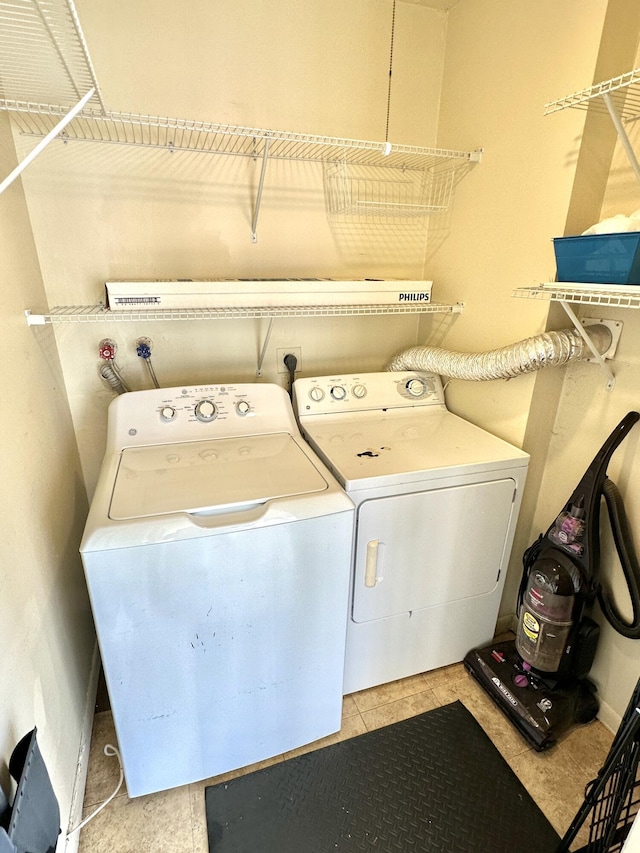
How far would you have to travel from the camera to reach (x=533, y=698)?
1.60m

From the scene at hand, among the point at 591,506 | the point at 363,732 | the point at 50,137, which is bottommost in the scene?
the point at 363,732

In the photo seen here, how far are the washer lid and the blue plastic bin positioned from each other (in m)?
0.91

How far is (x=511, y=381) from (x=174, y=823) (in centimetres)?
177

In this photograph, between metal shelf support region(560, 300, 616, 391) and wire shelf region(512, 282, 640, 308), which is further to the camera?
metal shelf support region(560, 300, 616, 391)

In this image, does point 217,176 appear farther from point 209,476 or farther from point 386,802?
point 386,802

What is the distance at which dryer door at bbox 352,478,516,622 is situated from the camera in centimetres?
148

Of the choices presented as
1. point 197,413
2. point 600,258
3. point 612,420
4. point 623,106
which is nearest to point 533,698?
point 612,420

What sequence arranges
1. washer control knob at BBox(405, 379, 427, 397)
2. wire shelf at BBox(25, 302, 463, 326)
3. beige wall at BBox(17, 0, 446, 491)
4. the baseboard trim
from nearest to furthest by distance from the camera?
the baseboard trim < wire shelf at BBox(25, 302, 463, 326) < beige wall at BBox(17, 0, 446, 491) < washer control knob at BBox(405, 379, 427, 397)

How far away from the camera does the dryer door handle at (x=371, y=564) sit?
1477mm

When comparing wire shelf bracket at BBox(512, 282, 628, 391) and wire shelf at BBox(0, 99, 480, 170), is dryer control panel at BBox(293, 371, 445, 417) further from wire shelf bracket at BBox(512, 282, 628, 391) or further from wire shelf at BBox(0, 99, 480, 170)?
wire shelf at BBox(0, 99, 480, 170)

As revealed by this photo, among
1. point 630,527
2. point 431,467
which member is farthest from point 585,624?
point 431,467

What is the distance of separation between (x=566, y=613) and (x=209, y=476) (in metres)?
1.22

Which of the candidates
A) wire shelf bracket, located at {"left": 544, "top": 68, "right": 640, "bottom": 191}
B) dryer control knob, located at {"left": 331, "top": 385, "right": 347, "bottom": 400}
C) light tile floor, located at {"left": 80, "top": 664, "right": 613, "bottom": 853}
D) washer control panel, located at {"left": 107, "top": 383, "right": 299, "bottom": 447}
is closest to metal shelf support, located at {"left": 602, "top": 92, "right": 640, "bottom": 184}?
wire shelf bracket, located at {"left": 544, "top": 68, "right": 640, "bottom": 191}

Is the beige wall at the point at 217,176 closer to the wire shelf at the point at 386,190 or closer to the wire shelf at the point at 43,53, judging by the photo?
the wire shelf at the point at 386,190
